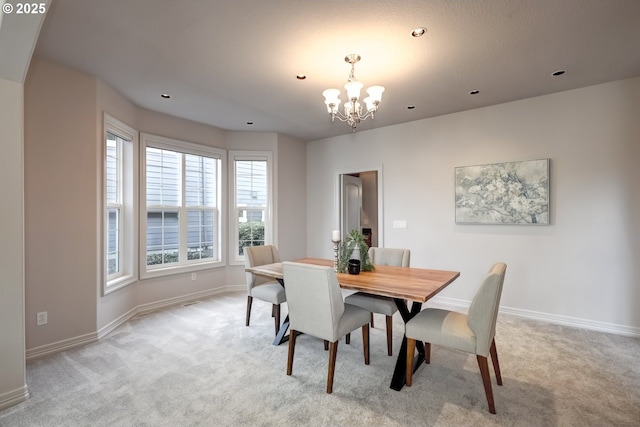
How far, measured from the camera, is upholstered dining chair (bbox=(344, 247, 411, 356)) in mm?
2808

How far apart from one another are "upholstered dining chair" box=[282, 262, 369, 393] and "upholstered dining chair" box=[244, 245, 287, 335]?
78 centimetres

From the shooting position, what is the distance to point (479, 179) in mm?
3955

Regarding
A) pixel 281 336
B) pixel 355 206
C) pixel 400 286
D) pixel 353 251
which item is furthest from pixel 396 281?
pixel 355 206

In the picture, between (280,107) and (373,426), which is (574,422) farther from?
(280,107)

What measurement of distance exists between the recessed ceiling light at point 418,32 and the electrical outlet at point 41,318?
3.89m

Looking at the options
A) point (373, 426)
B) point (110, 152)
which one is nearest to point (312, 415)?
point (373, 426)

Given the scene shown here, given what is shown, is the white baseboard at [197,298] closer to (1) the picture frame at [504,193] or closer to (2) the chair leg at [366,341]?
(1) the picture frame at [504,193]

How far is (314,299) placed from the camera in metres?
2.23

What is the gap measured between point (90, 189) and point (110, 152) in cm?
73

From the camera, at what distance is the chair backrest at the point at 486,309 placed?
193 centimetres

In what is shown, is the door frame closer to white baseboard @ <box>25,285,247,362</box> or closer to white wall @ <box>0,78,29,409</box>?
white baseboard @ <box>25,285,247,362</box>

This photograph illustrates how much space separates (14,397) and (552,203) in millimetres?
5070

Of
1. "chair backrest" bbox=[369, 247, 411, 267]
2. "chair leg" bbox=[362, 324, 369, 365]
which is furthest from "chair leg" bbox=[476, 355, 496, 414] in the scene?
"chair backrest" bbox=[369, 247, 411, 267]

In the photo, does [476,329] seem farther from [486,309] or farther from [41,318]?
[41,318]
